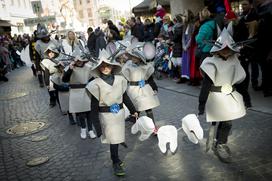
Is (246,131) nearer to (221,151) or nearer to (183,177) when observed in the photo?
(221,151)

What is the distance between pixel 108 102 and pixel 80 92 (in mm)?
2090

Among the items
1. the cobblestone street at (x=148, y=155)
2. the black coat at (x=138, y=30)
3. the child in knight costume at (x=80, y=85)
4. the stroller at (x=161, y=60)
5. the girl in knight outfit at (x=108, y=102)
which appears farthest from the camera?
the black coat at (x=138, y=30)

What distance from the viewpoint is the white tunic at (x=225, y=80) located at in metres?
4.95

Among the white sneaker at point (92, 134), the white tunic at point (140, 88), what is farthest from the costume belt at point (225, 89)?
the white sneaker at point (92, 134)

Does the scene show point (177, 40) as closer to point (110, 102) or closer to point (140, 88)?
point (140, 88)

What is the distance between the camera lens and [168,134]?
203 inches

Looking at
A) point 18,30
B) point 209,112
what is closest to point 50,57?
point 209,112

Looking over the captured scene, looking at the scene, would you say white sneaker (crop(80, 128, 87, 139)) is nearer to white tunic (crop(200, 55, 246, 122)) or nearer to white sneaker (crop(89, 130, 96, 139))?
white sneaker (crop(89, 130, 96, 139))

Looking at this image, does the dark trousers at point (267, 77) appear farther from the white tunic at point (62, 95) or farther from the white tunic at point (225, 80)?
the white tunic at point (62, 95)

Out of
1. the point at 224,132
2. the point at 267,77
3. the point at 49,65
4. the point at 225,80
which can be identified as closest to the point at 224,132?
the point at 224,132

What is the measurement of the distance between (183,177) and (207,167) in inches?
16.6

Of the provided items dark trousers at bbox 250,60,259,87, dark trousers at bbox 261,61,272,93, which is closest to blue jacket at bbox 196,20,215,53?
dark trousers at bbox 250,60,259,87

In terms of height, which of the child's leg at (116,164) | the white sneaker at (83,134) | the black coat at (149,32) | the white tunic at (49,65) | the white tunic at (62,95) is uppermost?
the black coat at (149,32)

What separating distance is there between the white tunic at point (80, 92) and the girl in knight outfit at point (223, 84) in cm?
264
